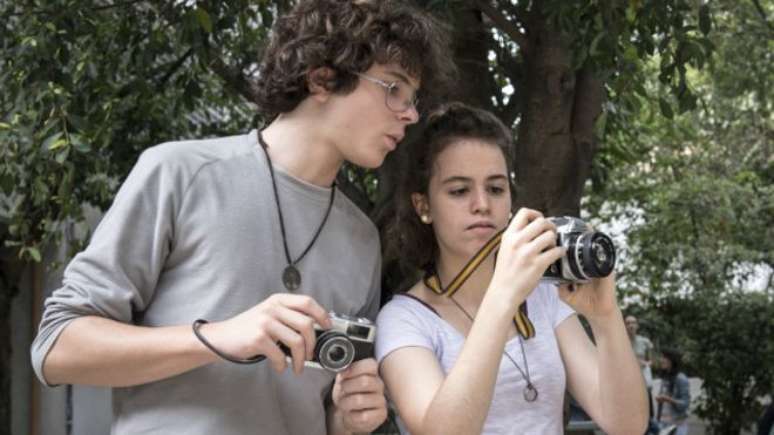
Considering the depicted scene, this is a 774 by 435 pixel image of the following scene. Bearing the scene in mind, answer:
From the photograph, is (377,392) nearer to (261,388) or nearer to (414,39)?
(261,388)

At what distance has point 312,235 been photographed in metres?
2.82

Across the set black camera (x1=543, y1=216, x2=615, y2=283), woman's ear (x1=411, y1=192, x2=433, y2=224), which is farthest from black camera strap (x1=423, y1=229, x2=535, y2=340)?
black camera (x1=543, y1=216, x2=615, y2=283)

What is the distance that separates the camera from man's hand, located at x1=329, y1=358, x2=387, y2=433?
8.58ft

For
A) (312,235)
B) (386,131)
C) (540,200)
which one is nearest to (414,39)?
(386,131)

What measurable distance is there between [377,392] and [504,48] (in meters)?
4.80

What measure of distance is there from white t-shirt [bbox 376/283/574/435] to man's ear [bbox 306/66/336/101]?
601 mm

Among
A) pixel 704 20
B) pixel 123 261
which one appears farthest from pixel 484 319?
pixel 704 20

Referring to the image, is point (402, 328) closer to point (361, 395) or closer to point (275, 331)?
point (361, 395)

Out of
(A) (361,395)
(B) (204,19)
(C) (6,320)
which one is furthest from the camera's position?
(C) (6,320)

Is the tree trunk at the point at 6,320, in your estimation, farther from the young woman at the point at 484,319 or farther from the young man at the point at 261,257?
the young man at the point at 261,257

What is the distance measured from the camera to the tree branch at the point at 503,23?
6.27 m

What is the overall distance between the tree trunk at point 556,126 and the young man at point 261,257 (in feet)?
10.5

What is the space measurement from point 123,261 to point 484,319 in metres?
0.79

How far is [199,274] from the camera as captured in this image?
8.55 feet
